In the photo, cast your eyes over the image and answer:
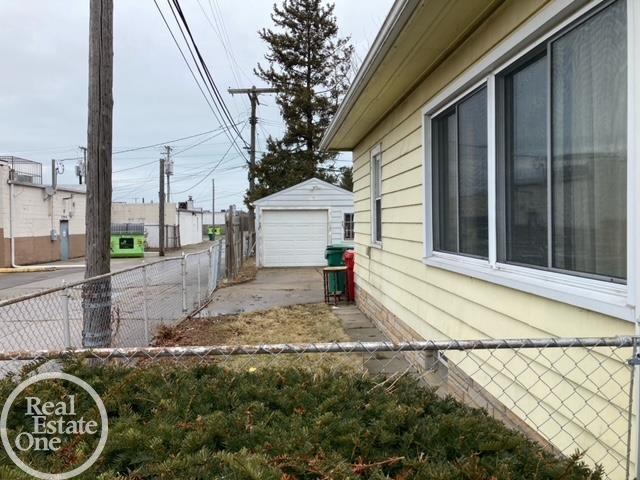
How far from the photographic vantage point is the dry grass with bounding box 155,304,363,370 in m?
7.26

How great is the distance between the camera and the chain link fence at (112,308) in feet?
16.4

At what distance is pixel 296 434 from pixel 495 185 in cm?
252

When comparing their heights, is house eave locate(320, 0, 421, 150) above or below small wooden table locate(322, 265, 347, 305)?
above

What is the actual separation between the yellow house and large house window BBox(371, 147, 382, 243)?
1.64m

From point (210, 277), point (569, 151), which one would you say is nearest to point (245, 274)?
point (210, 277)

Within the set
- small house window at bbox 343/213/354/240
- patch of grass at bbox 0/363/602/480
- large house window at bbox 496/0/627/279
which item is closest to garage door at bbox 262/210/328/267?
small house window at bbox 343/213/354/240

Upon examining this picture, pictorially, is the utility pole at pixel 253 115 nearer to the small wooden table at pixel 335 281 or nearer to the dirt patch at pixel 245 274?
the dirt patch at pixel 245 274

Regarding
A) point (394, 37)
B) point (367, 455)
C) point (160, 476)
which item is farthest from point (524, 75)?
point (160, 476)

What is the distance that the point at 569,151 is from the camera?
288 centimetres

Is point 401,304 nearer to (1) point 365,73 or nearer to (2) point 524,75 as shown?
(1) point 365,73

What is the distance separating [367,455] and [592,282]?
158 cm

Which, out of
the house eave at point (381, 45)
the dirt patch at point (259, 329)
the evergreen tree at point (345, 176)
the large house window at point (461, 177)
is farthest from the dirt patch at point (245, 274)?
the evergreen tree at point (345, 176)

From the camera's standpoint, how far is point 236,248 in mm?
16312

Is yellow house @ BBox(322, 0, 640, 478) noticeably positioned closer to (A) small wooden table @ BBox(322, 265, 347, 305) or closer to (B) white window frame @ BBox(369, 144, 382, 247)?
(B) white window frame @ BBox(369, 144, 382, 247)
